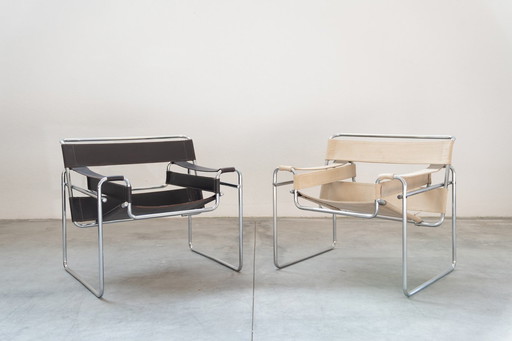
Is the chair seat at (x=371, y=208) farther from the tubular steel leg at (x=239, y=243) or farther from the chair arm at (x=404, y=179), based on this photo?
the tubular steel leg at (x=239, y=243)

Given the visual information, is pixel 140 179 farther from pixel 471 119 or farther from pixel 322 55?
pixel 471 119

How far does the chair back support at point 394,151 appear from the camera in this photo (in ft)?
9.95

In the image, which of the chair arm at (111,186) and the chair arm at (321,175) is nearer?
the chair arm at (111,186)

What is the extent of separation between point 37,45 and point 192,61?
122cm

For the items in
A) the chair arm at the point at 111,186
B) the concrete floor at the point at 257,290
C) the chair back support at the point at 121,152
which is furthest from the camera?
the chair back support at the point at 121,152

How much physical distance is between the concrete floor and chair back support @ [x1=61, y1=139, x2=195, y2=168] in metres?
0.61

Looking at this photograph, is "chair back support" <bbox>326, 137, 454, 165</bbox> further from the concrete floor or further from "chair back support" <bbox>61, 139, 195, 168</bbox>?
"chair back support" <bbox>61, 139, 195, 168</bbox>

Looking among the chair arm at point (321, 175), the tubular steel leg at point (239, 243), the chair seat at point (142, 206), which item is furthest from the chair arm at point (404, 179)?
the chair seat at point (142, 206)

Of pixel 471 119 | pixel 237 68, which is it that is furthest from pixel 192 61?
pixel 471 119

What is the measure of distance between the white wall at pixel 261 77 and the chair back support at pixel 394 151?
1.15m

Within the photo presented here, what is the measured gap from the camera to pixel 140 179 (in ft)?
15.3

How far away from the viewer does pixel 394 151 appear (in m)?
3.25

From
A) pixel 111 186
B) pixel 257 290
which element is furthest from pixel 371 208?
pixel 111 186

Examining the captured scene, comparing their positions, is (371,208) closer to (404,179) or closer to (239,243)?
(404,179)
